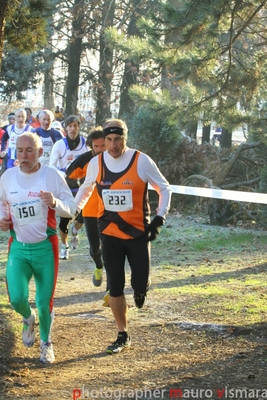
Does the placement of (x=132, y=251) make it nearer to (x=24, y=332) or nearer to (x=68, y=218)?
(x=68, y=218)

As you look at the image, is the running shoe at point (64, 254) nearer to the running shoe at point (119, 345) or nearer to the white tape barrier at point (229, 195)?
the white tape barrier at point (229, 195)

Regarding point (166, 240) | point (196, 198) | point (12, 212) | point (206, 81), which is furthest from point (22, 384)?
point (196, 198)

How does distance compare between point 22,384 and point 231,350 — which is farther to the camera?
point 231,350

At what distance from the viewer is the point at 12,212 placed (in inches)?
248

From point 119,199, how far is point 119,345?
1334 mm

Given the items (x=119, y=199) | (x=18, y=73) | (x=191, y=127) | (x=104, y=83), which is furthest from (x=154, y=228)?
(x=18, y=73)

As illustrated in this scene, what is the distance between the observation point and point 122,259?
22.5 ft

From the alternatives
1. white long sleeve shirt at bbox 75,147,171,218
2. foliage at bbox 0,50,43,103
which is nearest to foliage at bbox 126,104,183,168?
foliage at bbox 0,50,43,103

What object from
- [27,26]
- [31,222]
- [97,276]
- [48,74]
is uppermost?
[48,74]

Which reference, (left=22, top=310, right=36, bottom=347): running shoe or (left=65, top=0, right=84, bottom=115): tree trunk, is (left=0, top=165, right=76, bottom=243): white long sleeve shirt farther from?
(left=65, top=0, right=84, bottom=115): tree trunk

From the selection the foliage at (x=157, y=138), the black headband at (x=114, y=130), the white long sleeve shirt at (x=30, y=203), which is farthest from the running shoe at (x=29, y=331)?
the foliage at (x=157, y=138)

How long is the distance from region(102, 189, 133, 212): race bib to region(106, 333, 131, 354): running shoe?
120 centimetres

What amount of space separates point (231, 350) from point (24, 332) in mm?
1850

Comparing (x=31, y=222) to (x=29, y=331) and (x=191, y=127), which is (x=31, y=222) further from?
(x=191, y=127)
